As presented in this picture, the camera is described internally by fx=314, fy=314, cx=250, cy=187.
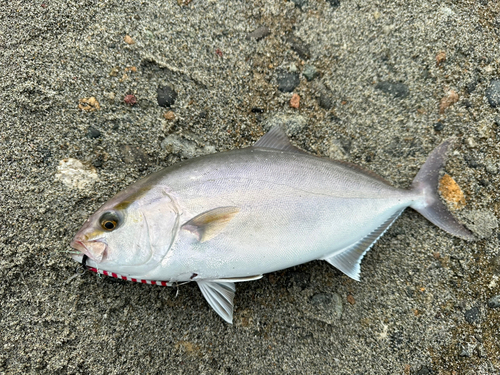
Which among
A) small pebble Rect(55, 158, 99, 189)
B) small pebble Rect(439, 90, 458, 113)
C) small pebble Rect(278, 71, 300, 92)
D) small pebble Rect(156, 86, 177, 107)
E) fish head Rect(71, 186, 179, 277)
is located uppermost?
small pebble Rect(439, 90, 458, 113)

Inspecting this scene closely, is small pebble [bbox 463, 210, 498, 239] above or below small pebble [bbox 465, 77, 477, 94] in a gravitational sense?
below

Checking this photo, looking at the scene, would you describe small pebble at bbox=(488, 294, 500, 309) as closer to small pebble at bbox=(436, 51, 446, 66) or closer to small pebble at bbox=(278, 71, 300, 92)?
small pebble at bbox=(436, 51, 446, 66)

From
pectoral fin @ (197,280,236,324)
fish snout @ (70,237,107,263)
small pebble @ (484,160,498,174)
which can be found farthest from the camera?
small pebble @ (484,160,498,174)

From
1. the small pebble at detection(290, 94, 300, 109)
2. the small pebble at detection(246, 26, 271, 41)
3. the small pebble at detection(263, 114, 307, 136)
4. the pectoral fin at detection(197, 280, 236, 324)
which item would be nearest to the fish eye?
the pectoral fin at detection(197, 280, 236, 324)

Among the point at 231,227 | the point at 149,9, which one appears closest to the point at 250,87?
the point at 149,9

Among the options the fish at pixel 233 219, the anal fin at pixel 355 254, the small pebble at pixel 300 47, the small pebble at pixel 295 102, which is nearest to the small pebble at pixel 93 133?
the fish at pixel 233 219

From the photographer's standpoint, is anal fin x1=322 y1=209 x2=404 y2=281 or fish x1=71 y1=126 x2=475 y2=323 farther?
anal fin x1=322 y1=209 x2=404 y2=281
